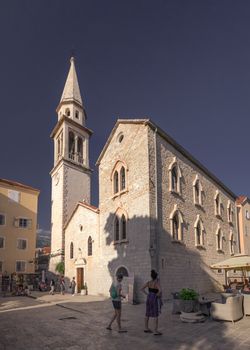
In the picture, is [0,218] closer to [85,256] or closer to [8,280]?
[8,280]

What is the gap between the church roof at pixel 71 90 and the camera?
37.8m

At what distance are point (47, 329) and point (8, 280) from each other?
22.6 meters

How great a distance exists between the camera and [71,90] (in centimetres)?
3834

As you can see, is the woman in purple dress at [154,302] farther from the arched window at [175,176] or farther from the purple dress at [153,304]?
the arched window at [175,176]

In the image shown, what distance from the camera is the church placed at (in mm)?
19031

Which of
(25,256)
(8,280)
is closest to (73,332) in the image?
(8,280)

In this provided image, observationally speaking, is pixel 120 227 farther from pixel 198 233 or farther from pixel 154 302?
pixel 154 302

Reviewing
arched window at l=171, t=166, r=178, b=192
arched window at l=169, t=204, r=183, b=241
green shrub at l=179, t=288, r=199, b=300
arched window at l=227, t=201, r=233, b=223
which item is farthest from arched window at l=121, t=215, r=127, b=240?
arched window at l=227, t=201, r=233, b=223

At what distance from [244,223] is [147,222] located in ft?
65.3

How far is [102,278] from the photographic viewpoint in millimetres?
22641

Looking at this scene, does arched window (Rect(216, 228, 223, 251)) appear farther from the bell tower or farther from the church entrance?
the bell tower

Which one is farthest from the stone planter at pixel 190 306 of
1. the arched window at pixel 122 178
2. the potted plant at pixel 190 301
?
the arched window at pixel 122 178

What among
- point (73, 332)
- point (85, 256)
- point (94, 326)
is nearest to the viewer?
point (73, 332)

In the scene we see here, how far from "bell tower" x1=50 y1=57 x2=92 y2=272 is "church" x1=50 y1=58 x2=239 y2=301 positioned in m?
0.60
